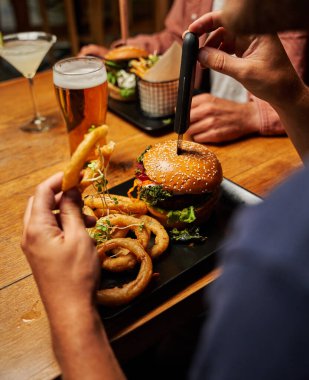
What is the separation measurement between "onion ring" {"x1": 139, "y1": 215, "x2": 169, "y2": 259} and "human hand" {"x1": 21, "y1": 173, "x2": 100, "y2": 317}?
339 mm

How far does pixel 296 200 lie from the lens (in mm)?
423

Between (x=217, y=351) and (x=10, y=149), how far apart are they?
154 centimetres

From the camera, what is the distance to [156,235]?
1.26 meters

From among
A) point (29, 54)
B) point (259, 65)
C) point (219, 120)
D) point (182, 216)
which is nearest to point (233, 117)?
point (219, 120)

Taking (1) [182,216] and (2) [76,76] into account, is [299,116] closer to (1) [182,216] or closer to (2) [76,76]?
(1) [182,216]

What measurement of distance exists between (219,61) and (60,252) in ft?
2.64

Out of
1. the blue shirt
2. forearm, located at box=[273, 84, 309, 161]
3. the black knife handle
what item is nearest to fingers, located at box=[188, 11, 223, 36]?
the black knife handle

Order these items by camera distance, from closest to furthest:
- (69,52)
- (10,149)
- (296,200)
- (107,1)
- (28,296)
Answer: (296,200)
(28,296)
(10,149)
(69,52)
(107,1)

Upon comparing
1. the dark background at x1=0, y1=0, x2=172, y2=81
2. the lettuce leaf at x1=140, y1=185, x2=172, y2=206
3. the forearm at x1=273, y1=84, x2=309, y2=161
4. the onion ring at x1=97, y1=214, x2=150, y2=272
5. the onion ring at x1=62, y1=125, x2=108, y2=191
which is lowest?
the dark background at x1=0, y1=0, x2=172, y2=81

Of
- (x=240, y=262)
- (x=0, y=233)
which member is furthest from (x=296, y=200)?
(x=0, y=233)

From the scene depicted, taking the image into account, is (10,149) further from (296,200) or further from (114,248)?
(296,200)

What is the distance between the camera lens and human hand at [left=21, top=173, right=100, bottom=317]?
819mm

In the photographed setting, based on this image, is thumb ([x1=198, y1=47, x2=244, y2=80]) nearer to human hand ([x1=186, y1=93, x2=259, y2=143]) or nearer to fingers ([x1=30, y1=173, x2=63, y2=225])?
human hand ([x1=186, y1=93, x2=259, y2=143])

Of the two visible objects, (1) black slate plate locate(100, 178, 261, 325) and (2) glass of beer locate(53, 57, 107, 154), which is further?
(2) glass of beer locate(53, 57, 107, 154)
